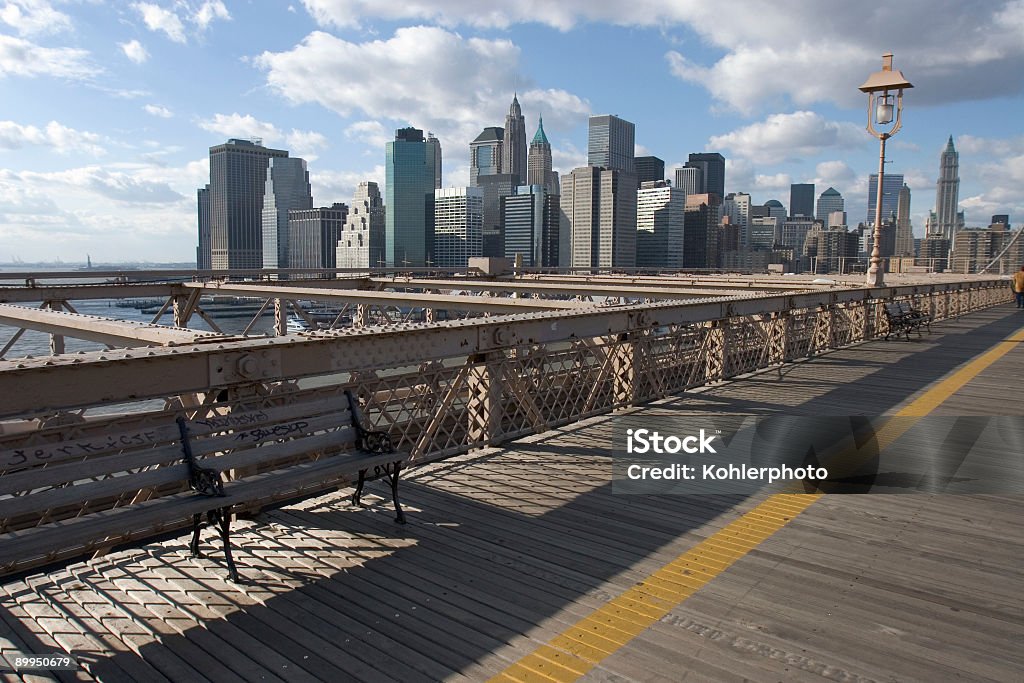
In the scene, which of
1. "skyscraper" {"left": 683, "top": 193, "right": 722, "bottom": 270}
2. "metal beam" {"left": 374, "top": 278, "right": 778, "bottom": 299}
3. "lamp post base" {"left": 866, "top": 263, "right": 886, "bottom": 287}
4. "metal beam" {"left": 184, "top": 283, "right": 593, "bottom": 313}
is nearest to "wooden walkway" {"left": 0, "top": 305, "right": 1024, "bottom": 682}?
"metal beam" {"left": 184, "top": 283, "right": 593, "bottom": 313}

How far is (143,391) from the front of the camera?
4703mm

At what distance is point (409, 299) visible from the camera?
1250cm

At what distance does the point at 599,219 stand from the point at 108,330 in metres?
190

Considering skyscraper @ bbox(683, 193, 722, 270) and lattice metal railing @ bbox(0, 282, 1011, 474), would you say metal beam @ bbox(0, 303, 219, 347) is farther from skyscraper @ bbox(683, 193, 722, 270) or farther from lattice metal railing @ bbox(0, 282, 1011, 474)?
skyscraper @ bbox(683, 193, 722, 270)

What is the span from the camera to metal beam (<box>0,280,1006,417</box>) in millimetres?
4340

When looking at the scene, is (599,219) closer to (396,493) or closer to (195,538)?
(396,493)

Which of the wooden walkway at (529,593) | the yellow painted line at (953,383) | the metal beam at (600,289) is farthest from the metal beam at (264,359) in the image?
the metal beam at (600,289)

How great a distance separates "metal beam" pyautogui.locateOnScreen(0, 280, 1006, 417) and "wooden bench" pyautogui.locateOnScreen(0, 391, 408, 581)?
229mm

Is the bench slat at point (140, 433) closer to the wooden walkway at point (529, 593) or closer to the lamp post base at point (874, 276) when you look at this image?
the wooden walkway at point (529, 593)

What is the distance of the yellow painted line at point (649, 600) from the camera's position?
11.7 feet

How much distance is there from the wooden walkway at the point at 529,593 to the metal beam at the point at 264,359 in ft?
3.45

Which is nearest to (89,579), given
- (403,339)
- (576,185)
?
(403,339)

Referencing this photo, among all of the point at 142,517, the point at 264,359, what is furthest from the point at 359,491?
the point at 142,517

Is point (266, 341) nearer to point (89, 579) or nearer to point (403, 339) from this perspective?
point (403, 339)
